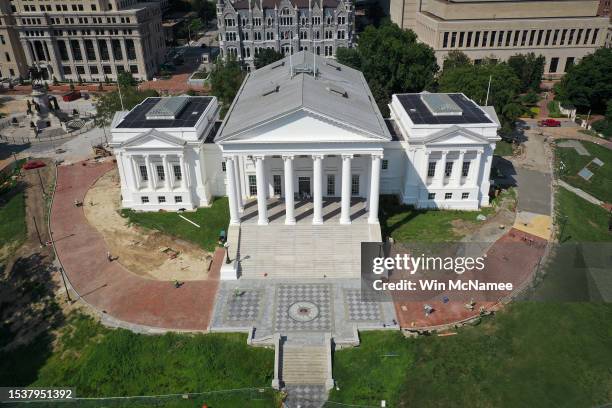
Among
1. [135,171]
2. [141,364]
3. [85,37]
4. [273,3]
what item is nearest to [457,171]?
[135,171]

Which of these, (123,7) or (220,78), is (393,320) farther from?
(123,7)

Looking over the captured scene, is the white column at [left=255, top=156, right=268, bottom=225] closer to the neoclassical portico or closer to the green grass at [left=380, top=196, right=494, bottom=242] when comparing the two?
the neoclassical portico

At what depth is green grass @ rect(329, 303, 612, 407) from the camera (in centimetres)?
4034

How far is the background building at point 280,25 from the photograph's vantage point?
135 m

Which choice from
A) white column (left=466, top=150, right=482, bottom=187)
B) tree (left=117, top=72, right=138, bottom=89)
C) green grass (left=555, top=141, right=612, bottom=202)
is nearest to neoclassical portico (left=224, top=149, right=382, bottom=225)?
white column (left=466, top=150, right=482, bottom=187)

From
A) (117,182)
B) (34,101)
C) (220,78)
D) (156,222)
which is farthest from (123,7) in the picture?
(156,222)

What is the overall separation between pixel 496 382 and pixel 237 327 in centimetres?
2446

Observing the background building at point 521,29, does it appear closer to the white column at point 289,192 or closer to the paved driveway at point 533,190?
the paved driveway at point 533,190

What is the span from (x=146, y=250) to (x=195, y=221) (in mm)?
7788

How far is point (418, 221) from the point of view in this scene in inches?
2496

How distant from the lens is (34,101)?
103000mm

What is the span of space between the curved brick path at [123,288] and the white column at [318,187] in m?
12.7

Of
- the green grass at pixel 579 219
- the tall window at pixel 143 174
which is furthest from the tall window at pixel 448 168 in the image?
the tall window at pixel 143 174

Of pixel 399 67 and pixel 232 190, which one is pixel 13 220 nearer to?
pixel 232 190
